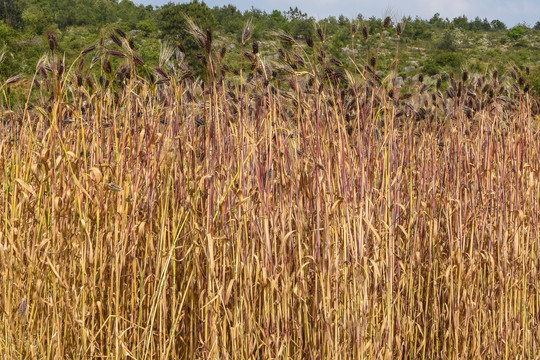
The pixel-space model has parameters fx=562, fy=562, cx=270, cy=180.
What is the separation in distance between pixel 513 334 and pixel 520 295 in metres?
0.19

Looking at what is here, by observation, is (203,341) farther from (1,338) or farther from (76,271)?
(1,338)

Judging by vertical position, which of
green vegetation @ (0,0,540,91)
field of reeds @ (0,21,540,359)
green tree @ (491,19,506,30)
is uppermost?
green tree @ (491,19,506,30)

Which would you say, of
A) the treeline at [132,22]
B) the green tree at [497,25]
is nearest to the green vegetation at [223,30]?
the treeline at [132,22]

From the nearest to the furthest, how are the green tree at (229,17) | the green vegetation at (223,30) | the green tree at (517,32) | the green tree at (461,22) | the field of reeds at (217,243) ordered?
the field of reeds at (217,243)
the green vegetation at (223,30)
the green tree at (229,17)
the green tree at (517,32)
the green tree at (461,22)

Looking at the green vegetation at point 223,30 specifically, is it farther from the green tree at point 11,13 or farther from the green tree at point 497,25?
the green tree at point 497,25

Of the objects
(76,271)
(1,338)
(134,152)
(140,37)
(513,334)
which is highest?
(140,37)

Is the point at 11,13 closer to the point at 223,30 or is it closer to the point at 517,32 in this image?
the point at 223,30

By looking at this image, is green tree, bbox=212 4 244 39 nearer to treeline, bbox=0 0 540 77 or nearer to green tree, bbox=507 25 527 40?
treeline, bbox=0 0 540 77

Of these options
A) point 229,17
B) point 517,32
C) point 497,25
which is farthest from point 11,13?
point 497,25

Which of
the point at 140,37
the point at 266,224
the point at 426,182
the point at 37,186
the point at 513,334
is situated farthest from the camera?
the point at 140,37

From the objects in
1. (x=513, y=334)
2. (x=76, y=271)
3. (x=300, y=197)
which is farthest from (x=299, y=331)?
(x=513, y=334)

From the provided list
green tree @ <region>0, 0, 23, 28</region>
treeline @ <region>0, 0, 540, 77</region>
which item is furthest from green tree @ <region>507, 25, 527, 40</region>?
green tree @ <region>0, 0, 23, 28</region>

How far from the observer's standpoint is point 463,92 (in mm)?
2828

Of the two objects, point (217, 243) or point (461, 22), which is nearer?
point (217, 243)
